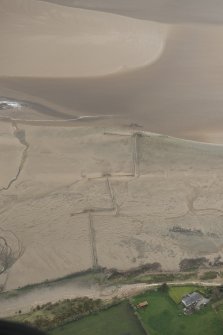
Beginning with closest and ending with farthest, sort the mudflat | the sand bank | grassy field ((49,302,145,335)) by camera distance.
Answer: grassy field ((49,302,145,335))
the mudflat
the sand bank

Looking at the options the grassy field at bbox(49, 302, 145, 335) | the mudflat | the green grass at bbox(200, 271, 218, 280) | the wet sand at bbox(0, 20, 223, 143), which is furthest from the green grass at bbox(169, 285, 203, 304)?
the wet sand at bbox(0, 20, 223, 143)

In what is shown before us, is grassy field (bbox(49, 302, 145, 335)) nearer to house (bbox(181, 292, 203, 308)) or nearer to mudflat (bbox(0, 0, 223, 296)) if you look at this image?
house (bbox(181, 292, 203, 308))

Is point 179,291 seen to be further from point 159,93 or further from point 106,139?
point 159,93

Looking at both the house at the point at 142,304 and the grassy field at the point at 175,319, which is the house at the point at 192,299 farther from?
the house at the point at 142,304

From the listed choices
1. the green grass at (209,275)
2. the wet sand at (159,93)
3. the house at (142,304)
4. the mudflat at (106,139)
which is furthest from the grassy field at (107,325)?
the wet sand at (159,93)

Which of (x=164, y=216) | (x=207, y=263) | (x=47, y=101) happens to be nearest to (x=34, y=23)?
(x=47, y=101)
